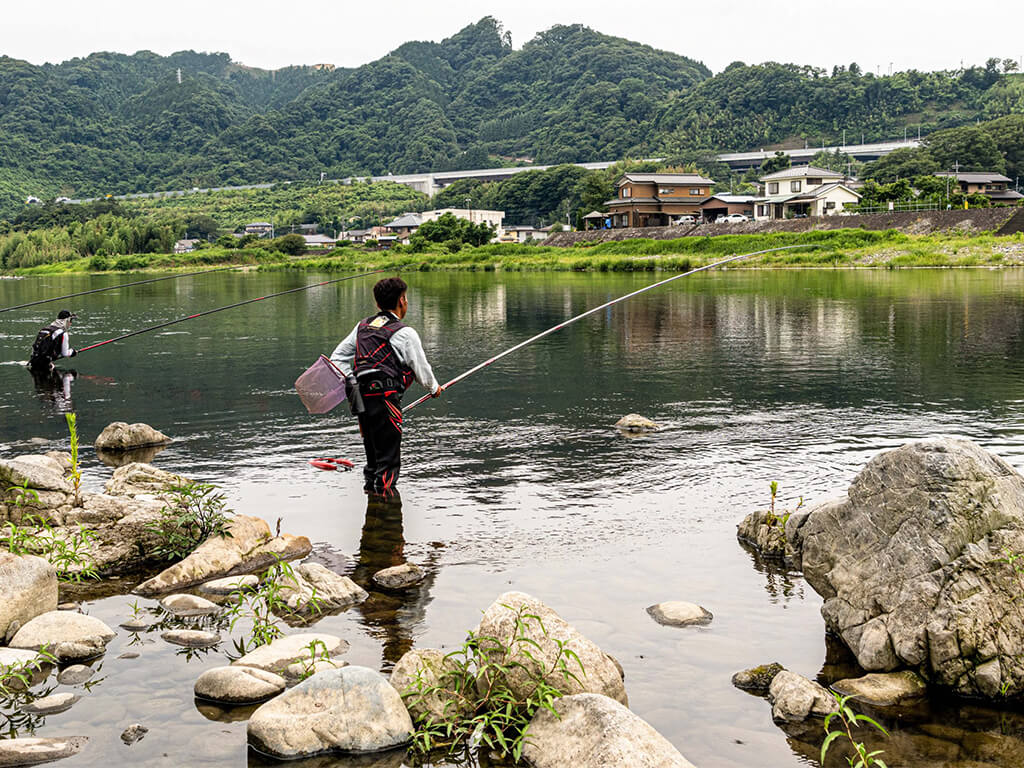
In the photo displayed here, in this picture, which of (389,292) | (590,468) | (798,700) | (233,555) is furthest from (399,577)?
(590,468)

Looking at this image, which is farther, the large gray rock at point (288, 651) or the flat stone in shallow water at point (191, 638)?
→ the flat stone in shallow water at point (191, 638)

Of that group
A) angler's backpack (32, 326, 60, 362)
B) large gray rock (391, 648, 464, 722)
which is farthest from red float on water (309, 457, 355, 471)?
angler's backpack (32, 326, 60, 362)

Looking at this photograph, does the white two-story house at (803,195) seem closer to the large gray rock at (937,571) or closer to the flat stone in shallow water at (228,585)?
the large gray rock at (937,571)

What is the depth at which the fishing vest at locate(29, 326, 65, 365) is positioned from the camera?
66.6 ft

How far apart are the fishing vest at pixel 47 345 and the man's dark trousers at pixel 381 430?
13526 mm

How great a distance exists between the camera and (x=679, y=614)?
7051 millimetres

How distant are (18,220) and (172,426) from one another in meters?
145

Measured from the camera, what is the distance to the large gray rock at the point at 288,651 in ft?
20.1

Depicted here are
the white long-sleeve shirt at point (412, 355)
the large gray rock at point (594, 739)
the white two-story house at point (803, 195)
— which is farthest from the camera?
the white two-story house at point (803, 195)

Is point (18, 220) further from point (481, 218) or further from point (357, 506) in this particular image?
point (357, 506)

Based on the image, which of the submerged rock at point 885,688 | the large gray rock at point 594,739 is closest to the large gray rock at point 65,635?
the large gray rock at point 594,739

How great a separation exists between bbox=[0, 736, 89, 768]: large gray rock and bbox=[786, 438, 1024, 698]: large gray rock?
15.7 ft

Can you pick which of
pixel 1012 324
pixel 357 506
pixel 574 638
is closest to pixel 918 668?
pixel 574 638

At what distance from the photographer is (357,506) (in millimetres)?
10133
